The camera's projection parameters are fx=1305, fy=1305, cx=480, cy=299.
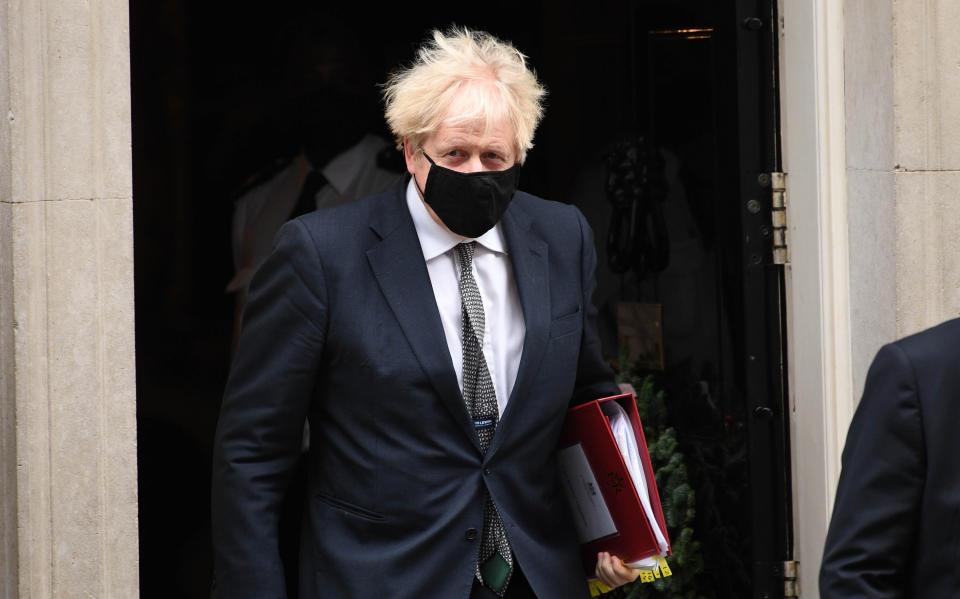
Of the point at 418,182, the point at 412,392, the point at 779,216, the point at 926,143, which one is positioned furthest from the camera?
the point at 779,216

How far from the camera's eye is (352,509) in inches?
106

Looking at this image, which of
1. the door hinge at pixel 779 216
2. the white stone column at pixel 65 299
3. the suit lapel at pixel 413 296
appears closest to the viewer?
the suit lapel at pixel 413 296

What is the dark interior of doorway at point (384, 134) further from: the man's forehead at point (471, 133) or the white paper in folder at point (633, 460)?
the man's forehead at point (471, 133)

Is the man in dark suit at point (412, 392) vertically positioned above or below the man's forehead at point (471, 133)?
below

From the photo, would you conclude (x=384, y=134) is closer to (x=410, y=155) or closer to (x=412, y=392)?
(x=410, y=155)

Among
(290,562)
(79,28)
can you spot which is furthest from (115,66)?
(290,562)

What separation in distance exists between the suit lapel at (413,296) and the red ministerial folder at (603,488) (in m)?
0.29

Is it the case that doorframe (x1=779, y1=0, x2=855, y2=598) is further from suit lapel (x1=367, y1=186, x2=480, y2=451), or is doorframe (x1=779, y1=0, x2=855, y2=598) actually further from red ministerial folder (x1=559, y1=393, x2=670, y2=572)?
suit lapel (x1=367, y1=186, x2=480, y2=451)

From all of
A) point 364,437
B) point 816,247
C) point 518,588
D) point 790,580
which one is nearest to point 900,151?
point 816,247

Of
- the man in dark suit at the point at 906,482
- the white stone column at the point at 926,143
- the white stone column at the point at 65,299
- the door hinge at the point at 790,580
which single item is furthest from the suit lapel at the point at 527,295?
the door hinge at the point at 790,580

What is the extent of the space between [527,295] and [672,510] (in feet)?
5.96

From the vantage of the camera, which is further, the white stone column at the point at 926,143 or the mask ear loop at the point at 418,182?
the white stone column at the point at 926,143

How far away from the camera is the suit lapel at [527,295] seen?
2715 millimetres

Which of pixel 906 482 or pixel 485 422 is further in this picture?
pixel 485 422
